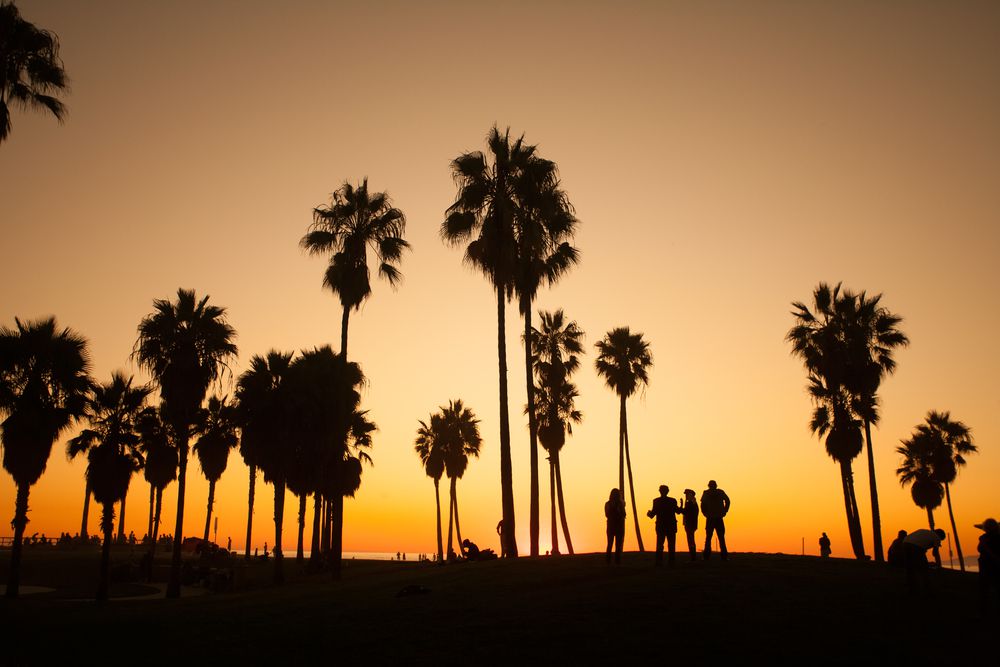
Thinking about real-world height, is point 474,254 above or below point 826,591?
above

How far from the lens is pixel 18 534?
3394cm

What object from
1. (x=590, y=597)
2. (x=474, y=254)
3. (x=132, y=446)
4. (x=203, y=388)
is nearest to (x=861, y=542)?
(x=474, y=254)

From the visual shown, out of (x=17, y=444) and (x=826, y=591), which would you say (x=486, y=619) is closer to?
(x=826, y=591)

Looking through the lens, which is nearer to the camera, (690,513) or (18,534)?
(690,513)

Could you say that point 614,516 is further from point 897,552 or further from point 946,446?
point 946,446

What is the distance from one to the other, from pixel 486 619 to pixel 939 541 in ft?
31.2

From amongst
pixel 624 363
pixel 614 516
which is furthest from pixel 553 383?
pixel 614 516

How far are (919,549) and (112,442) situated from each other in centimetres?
3589

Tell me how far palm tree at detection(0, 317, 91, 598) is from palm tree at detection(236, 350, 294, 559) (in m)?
8.52

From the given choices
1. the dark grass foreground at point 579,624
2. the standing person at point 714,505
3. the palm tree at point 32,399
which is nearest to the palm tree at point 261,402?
the palm tree at point 32,399

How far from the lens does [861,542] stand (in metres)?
41.9

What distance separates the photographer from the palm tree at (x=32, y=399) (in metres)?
34.2

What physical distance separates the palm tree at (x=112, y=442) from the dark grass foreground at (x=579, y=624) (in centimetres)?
1681

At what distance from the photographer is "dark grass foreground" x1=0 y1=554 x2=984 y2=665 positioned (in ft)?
40.5
